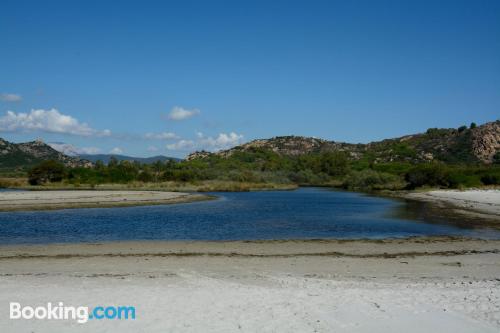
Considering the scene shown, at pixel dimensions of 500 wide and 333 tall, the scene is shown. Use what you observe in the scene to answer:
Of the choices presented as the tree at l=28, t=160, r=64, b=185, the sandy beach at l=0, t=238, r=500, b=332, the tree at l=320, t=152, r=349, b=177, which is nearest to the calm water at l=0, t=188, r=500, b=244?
the sandy beach at l=0, t=238, r=500, b=332

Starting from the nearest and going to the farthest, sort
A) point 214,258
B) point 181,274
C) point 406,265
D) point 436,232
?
point 181,274
point 406,265
point 214,258
point 436,232

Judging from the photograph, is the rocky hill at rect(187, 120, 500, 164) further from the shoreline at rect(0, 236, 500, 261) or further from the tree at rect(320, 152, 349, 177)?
the shoreline at rect(0, 236, 500, 261)

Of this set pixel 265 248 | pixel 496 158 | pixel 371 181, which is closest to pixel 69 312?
pixel 265 248

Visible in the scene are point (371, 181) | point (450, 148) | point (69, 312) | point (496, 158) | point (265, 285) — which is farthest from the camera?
point (450, 148)

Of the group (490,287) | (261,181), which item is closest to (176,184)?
(261,181)

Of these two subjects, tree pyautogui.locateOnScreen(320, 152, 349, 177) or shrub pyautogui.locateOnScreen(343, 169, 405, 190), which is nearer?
shrub pyautogui.locateOnScreen(343, 169, 405, 190)

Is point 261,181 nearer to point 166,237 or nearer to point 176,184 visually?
point 176,184

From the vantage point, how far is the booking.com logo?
31.2 feet

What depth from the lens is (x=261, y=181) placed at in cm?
10731

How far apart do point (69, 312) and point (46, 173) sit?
89.2 m

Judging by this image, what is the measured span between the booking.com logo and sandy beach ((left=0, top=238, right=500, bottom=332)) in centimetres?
27

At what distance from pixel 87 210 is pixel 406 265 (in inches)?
1239

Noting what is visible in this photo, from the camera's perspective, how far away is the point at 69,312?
9867mm

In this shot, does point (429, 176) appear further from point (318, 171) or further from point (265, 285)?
point (265, 285)
